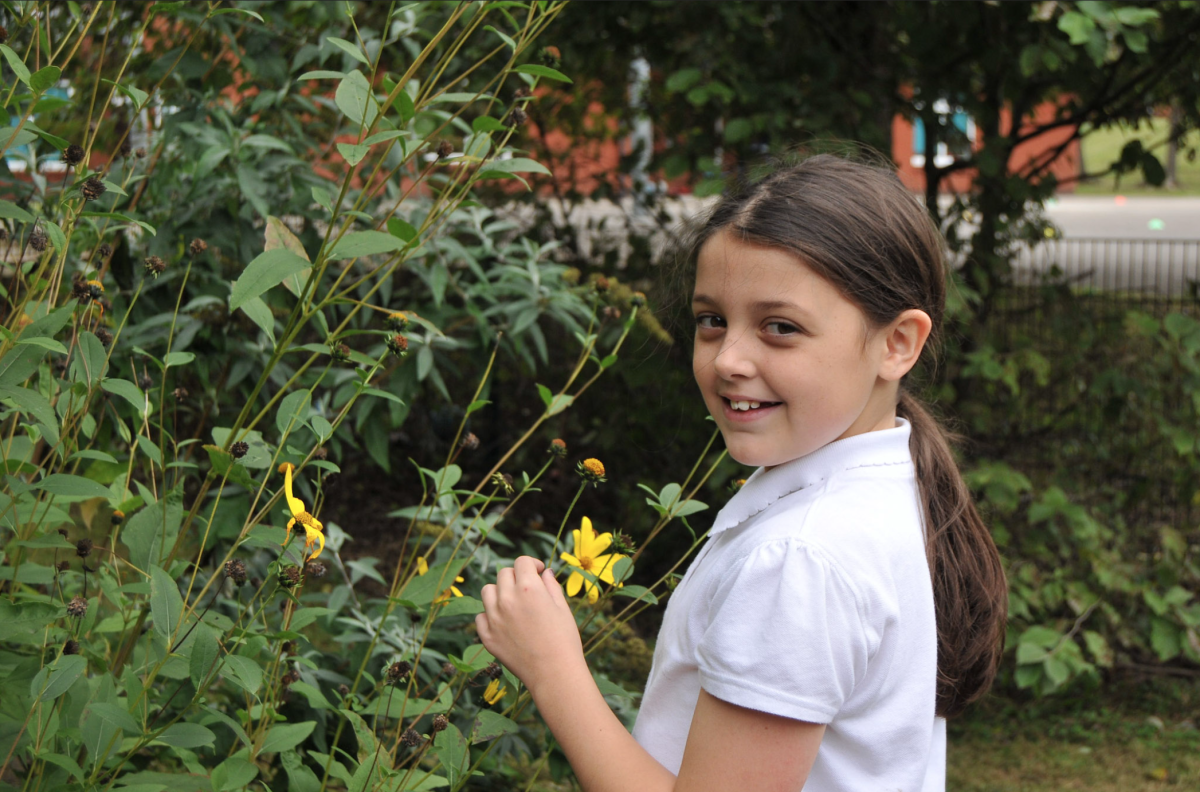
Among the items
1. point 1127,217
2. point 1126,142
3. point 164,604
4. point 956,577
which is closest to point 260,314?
point 164,604

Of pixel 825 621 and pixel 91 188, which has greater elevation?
pixel 91 188

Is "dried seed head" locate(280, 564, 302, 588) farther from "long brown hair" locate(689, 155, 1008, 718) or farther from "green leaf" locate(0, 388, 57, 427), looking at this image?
"long brown hair" locate(689, 155, 1008, 718)

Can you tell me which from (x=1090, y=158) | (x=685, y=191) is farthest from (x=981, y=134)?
(x=1090, y=158)

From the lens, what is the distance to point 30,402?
3.69 ft

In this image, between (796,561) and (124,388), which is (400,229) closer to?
(124,388)

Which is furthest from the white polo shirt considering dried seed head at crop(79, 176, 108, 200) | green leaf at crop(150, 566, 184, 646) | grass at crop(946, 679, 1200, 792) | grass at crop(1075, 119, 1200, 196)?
grass at crop(1075, 119, 1200, 196)

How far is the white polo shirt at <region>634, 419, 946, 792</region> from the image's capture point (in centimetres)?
94

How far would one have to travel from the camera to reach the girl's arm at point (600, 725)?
945mm

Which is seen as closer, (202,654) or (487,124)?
(202,654)

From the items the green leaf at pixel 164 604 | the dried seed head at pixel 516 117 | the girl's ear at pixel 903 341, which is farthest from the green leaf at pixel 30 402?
the girl's ear at pixel 903 341

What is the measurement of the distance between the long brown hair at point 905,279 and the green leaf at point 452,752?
0.56 metres

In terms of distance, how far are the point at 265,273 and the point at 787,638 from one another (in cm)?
62

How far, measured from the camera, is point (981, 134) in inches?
148

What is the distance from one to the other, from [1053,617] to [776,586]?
318 centimetres
